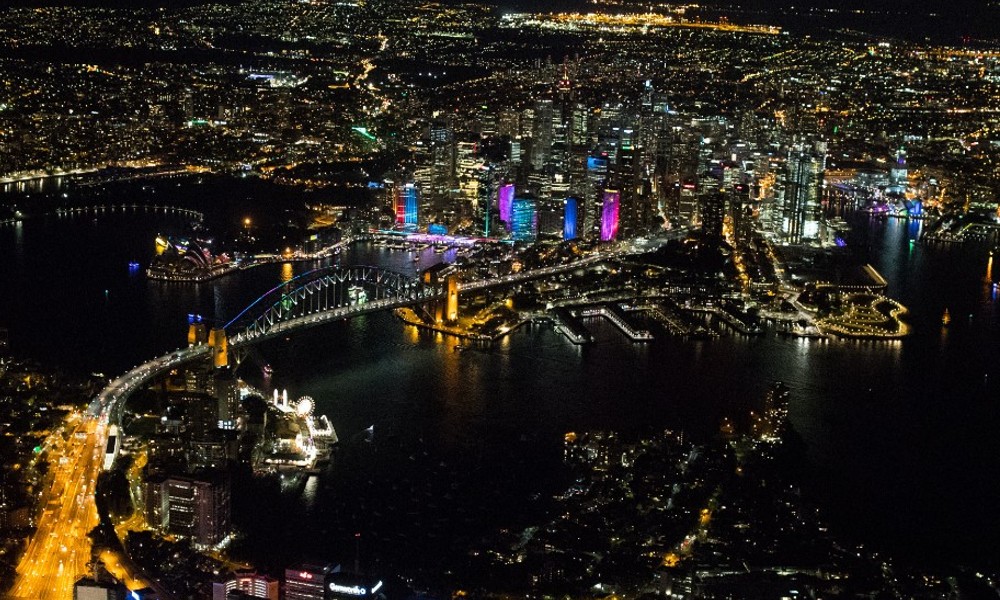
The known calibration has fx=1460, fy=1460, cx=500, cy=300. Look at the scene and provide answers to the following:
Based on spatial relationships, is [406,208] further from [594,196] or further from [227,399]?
[227,399]

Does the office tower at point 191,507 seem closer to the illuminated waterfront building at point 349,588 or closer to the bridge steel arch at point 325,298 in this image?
the illuminated waterfront building at point 349,588

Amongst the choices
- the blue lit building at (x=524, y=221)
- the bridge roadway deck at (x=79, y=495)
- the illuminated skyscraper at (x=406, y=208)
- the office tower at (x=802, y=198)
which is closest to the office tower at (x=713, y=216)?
the office tower at (x=802, y=198)

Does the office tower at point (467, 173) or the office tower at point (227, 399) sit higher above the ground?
the office tower at point (467, 173)

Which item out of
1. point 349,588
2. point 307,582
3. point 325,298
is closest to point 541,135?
point 325,298

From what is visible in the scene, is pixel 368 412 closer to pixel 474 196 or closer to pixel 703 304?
pixel 703 304

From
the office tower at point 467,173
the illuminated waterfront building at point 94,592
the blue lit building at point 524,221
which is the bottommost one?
the illuminated waterfront building at point 94,592

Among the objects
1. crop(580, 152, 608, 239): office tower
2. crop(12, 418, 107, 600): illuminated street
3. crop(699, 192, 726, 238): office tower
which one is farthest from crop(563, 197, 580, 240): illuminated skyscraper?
crop(12, 418, 107, 600): illuminated street
